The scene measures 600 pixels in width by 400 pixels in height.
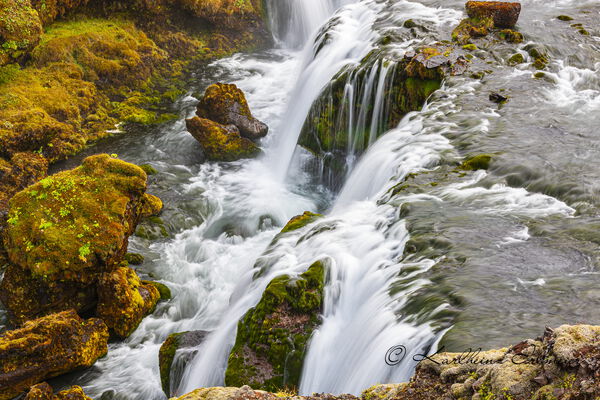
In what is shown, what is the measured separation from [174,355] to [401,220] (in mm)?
3918

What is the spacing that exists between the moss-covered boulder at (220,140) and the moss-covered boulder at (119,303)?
5.68 metres

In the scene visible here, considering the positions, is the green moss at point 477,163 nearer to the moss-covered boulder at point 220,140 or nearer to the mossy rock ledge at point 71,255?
the mossy rock ledge at point 71,255

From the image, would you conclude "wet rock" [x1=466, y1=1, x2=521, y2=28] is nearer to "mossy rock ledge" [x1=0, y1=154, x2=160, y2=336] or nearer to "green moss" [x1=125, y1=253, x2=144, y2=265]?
"mossy rock ledge" [x1=0, y1=154, x2=160, y2=336]

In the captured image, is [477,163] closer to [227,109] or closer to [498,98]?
[498,98]

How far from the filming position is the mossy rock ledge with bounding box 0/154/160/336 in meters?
8.07

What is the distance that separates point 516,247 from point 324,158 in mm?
7101

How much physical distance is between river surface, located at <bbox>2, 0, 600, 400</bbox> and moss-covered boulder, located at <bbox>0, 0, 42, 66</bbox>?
4.04m

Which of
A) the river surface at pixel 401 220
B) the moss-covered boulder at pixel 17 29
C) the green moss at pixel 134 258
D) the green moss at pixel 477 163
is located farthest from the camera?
the moss-covered boulder at pixel 17 29

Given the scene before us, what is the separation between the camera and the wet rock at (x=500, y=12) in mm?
12852

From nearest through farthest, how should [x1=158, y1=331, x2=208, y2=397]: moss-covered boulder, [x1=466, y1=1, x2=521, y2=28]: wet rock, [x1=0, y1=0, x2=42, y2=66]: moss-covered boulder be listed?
1. [x1=158, y1=331, x2=208, y2=397]: moss-covered boulder
2. [x1=466, y1=1, x2=521, y2=28]: wet rock
3. [x1=0, y1=0, x2=42, y2=66]: moss-covered boulder

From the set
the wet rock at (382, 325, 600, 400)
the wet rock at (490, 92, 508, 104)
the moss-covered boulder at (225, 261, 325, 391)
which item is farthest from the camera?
the wet rock at (490, 92, 508, 104)

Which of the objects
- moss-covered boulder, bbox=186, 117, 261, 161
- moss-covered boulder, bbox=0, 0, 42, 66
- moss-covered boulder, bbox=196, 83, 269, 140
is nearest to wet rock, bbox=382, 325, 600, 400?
moss-covered boulder, bbox=186, 117, 261, 161

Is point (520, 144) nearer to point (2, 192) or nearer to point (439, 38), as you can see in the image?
point (439, 38)

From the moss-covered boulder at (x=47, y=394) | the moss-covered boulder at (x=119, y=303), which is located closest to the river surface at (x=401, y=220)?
the moss-covered boulder at (x=119, y=303)
